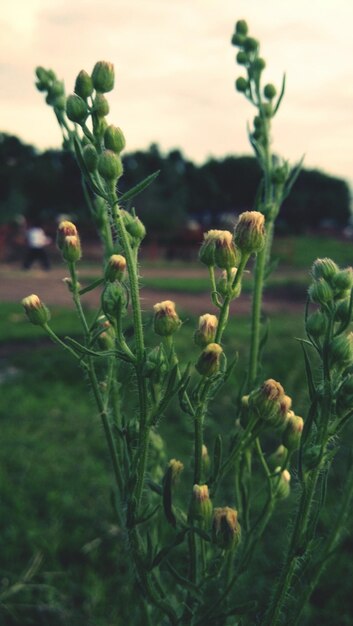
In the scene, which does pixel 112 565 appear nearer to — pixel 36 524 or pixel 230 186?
pixel 36 524

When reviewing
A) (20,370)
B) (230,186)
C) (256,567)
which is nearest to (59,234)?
(256,567)

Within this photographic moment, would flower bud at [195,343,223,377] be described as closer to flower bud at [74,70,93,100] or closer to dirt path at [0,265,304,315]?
flower bud at [74,70,93,100]

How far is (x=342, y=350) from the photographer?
101 centimetres

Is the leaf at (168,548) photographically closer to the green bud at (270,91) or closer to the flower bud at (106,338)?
the flower bud at (106,338)

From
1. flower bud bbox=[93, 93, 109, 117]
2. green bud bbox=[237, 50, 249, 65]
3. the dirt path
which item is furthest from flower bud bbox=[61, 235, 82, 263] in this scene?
the dirt path

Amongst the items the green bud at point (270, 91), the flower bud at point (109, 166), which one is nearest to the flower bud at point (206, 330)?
the flower bud at point (109, 166)

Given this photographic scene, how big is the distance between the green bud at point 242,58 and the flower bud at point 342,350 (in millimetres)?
973

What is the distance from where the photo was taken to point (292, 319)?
31.9 ft

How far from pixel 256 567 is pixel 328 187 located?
185 ft

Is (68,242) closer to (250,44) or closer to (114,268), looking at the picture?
(114,268)

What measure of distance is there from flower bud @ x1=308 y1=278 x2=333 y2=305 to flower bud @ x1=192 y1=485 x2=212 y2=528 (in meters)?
0.32

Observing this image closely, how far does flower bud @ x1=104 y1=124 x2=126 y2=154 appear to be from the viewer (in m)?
1.09

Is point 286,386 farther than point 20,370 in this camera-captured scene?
No

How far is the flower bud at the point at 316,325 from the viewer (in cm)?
107
